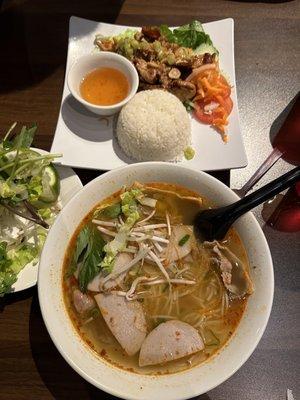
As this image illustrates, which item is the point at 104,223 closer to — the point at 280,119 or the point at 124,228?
the point at 124,228

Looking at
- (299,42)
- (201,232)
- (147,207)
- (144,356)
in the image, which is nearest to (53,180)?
(147,207)

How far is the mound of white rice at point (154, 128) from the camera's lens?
193 cm

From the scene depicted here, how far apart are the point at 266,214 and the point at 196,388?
0.83 metres

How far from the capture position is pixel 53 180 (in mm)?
1786

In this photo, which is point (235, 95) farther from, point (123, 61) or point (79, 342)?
point (79, 342)

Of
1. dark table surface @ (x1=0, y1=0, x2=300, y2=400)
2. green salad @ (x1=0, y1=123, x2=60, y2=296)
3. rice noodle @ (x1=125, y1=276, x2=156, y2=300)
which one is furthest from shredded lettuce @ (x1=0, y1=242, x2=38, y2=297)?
rice noodle @ (x1=125, y1=276, x2=156, y2=300)

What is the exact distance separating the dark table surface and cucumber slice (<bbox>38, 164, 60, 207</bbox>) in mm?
163

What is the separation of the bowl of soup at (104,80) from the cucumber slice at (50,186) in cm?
37

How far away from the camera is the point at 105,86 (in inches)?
82.1

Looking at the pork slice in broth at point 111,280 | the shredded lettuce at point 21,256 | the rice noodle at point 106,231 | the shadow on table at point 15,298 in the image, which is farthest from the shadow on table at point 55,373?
the rice noodle at point 106,231

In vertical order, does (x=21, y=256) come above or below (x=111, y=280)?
below

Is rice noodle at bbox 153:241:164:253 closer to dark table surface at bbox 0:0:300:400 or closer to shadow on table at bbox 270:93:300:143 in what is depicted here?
dark table surface at bbox 0:0:300:400

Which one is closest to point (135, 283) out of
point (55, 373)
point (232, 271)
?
point (232, 271)

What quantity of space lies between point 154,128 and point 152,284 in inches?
29.7
